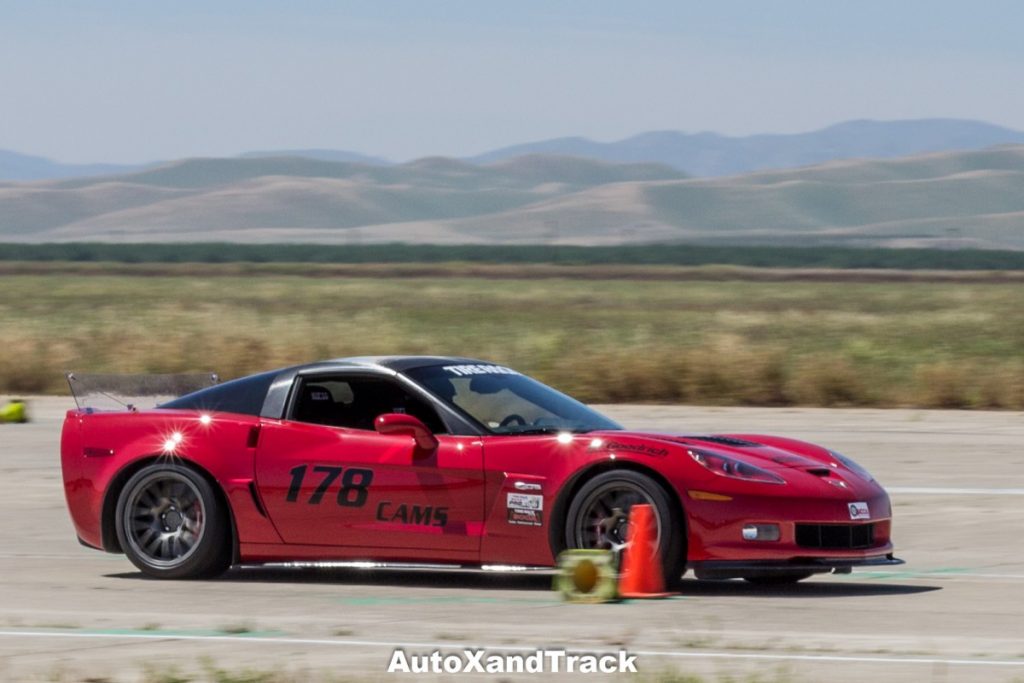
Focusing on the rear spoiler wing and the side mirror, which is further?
the rear spoiler wing

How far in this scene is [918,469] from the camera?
16.2m

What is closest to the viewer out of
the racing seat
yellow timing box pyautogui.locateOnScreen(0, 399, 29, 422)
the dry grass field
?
the racing seat

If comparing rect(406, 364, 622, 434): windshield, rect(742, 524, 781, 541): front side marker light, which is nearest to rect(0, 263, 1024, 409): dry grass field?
rect(406, 364, 622, 434): windshield

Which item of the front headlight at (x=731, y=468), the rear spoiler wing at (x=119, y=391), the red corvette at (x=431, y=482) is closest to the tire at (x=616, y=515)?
the red corvette at (x=431, y=482)

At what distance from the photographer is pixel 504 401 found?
10.3m

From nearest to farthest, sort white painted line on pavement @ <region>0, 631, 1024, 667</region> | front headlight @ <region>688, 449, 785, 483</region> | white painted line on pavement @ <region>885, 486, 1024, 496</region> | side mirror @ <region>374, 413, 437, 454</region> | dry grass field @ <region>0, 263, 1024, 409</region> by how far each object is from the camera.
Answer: white painted line on pavement @ <region>0, 631, 1024, 667</region> → front headlight @ <region>688, 449, 785, 483</region> → side mirror @ <region>374, 413, 437, 454</region> → white painted line on pavement @ <region>885, 486, 1024, 496</region> → dry grass field @ <region>0, 263, 1024, 409</region>

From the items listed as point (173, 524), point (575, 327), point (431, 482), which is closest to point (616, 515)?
point (431, 482)

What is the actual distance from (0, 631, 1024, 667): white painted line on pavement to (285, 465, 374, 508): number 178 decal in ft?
5.95

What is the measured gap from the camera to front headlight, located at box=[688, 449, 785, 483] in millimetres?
9352

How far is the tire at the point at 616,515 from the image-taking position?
9281 millimetres

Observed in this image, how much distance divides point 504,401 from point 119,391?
231 centimetres

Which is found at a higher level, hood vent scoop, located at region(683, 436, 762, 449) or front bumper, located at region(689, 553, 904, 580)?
hood vent scoop, located at region(683, 436, 762, 449)

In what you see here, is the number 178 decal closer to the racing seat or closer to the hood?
the racing seat

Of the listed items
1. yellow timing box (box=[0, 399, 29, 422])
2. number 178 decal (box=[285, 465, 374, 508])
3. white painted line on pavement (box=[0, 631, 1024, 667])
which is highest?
number 178 decal (box=[285, 465, 374, 508])
